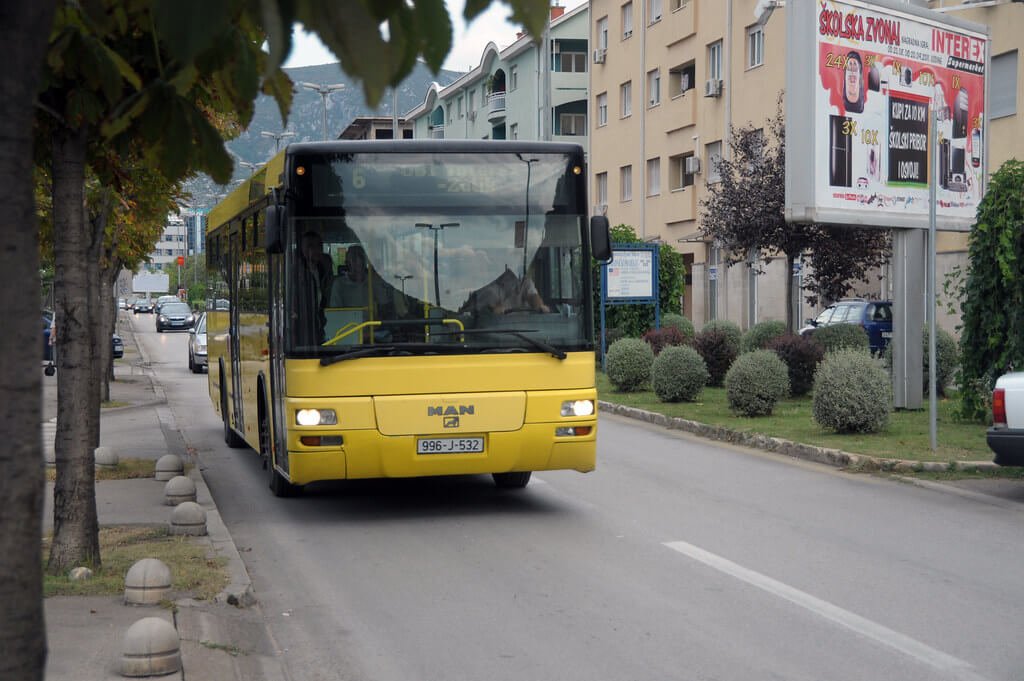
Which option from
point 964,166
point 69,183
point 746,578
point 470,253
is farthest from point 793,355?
point 69,183

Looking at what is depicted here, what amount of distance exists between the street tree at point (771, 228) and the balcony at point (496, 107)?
4273cm

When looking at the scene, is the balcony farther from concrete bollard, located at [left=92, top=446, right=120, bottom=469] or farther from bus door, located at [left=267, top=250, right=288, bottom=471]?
bus door, located at [left=267, top=250, right=288, bottom=471]

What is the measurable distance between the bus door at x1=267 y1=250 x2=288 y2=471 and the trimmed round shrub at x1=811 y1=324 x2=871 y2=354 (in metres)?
12.5

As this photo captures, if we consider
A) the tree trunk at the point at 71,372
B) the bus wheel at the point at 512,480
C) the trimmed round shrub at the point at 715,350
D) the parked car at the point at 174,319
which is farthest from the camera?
the parked car at the point at 174,319

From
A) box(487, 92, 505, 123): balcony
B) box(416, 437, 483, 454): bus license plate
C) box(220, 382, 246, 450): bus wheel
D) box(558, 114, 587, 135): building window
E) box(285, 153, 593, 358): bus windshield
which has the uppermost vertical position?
box(487, 92, 505, 123): balcony

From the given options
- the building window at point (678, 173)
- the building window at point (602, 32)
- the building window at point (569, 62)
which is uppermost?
the building window at point (569, 62)

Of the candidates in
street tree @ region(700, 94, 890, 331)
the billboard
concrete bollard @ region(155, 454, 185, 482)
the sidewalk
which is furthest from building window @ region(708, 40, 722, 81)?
the sidewalk

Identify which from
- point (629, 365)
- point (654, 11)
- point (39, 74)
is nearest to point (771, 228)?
point (629, 365)

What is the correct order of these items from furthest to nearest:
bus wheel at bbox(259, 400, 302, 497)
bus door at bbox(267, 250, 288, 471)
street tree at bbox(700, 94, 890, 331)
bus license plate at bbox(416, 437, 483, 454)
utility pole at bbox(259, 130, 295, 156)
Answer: street tree at bbox(700, 94, 890, 331)
bus wheel at bbox(259, 400, 302, 497)
bus door at bbox(267, 250, 288, 471)
bus license plate at bbox(416, 437, 483, 454)
utility pole at bbox(259, 130, 295, 156)

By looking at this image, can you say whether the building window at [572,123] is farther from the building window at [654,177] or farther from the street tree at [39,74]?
the street tree at [39,74]

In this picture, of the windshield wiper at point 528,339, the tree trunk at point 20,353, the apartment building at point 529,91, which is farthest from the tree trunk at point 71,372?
the apartment building at point 529,91

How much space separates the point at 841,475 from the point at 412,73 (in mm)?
11148

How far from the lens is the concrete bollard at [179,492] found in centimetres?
1002

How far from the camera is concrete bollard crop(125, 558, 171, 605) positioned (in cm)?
647
